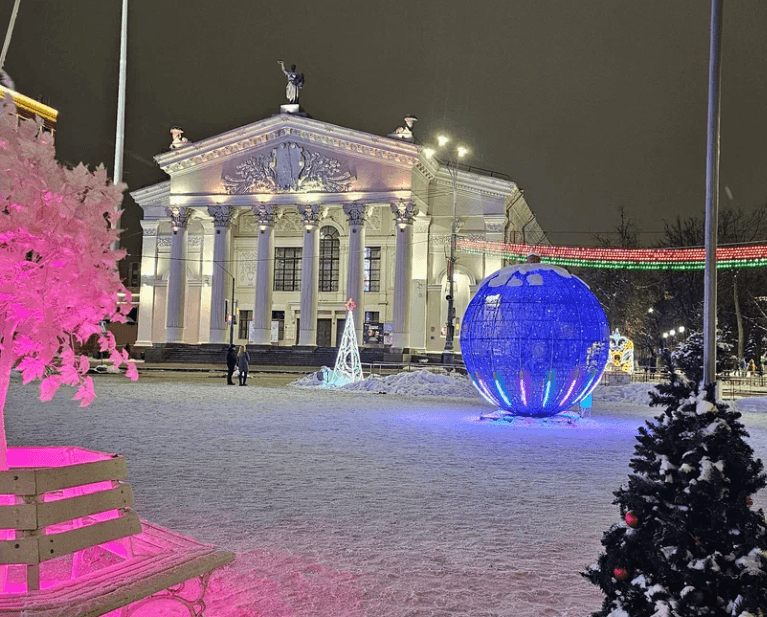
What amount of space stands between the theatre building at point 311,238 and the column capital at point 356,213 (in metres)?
0.07

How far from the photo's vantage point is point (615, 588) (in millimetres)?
3551

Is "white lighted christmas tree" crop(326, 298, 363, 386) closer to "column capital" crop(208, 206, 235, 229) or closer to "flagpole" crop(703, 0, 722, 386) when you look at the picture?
"column capital" crop(208, 206, 235, 229)

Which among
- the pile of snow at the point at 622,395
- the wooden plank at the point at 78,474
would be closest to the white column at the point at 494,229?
the pile of snow at the point at 622,395

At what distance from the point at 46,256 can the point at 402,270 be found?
43.2 metres

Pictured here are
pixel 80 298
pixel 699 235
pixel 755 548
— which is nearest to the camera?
pixel 755 548

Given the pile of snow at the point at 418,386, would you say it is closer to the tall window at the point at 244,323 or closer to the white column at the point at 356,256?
the white column at the point at 356,256

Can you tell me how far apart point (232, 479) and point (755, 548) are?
674cm

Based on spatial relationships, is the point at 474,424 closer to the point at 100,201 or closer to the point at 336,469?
the point at 336,469

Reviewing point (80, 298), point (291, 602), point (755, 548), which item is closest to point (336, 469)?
point (291, 602)

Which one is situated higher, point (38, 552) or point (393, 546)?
point (38, 552)

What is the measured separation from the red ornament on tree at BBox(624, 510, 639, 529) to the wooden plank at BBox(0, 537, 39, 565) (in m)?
2.61

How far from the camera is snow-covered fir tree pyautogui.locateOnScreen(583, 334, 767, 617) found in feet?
10.7

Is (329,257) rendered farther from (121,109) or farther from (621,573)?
(621,573)

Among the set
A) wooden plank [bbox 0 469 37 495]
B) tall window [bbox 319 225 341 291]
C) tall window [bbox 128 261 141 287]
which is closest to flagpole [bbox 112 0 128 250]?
wooden plank [bbox 0 469 37 495]
